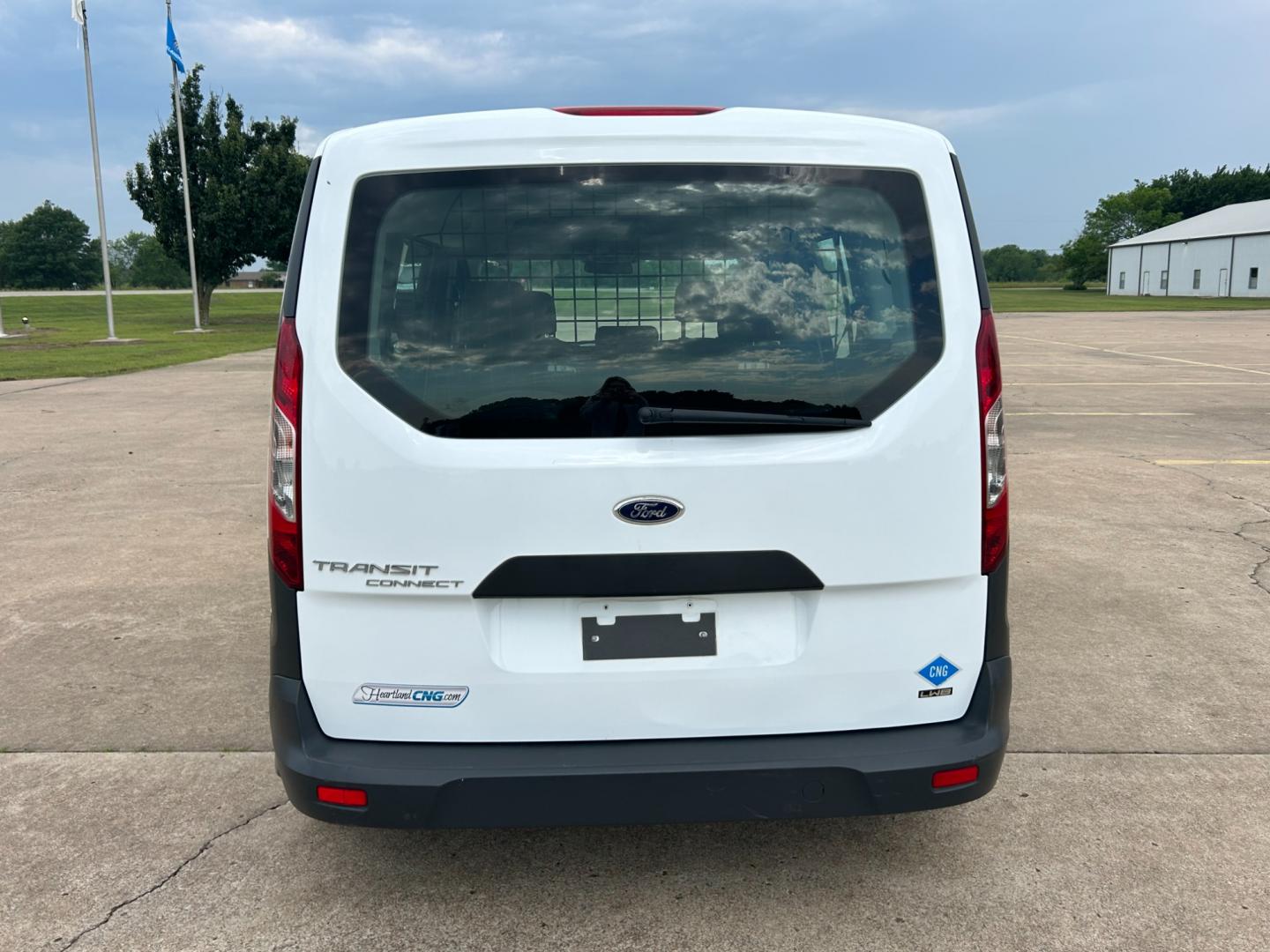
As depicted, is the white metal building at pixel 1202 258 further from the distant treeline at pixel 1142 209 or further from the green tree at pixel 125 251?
the green tree at pixel 125 251

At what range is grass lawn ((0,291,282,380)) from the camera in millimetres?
20641

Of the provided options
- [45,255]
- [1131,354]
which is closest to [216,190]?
[1131,354]

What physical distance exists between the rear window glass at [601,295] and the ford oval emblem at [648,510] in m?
0.15

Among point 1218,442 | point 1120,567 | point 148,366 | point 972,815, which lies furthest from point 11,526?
point 148,366

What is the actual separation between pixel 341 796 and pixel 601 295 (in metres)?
1.29

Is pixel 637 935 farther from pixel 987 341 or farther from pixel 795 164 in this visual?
pixel 795 164

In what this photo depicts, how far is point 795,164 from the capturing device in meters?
2.37

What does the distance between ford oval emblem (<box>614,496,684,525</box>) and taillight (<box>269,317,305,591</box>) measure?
754mm

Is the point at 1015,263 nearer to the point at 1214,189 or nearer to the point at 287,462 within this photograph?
the point at 1214,189

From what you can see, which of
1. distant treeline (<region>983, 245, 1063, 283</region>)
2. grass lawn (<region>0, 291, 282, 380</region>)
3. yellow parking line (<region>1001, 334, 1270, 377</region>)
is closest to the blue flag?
grass lawn (<region>0, 291, 282, 380</region>)

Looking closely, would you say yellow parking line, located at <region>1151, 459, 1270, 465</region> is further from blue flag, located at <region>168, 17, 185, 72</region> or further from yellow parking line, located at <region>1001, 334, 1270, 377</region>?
blue flag, located at <region>168, 17, 185, 72</region>

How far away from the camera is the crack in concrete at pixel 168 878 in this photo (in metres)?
2.60

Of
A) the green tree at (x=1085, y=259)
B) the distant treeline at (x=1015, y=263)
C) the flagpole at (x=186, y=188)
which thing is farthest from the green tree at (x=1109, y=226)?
the flagpole at (x=186, y=188)

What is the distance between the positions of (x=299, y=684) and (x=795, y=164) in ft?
5.48
